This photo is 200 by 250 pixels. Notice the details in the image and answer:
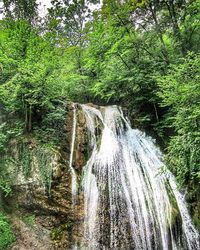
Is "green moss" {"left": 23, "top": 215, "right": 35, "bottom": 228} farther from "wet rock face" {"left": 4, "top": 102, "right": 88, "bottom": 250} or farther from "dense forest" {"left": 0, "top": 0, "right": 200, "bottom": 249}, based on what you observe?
"dense forest" {"left": 0, "top": 0, "right": 200, "bottom": 249}

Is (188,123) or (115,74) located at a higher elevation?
(115,74)

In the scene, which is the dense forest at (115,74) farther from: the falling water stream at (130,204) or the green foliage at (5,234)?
the falling water stream at (130,204)

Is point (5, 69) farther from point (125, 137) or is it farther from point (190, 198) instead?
point (190, 198)

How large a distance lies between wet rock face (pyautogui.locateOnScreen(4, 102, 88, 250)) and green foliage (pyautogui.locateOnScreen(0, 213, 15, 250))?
0.15 m

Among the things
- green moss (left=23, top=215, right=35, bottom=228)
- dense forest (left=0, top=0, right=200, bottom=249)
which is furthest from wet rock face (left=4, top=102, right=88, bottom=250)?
dense forest (left=0, top=0, right=200, bottom=249)

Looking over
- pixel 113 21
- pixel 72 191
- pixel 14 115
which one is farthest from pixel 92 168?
pixel 113 21

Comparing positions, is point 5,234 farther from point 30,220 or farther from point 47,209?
point 47,209

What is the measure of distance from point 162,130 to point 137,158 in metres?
2.57

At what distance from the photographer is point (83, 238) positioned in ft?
21.0

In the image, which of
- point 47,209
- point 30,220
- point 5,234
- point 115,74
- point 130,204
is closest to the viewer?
point 5,234

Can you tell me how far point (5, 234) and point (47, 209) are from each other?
3.72ft

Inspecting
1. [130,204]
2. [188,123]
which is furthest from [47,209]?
[188,123]

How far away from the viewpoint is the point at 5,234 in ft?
20.2

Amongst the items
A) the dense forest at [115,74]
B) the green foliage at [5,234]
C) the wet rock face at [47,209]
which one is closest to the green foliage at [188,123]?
Answer: the dense forest at [115,74]
